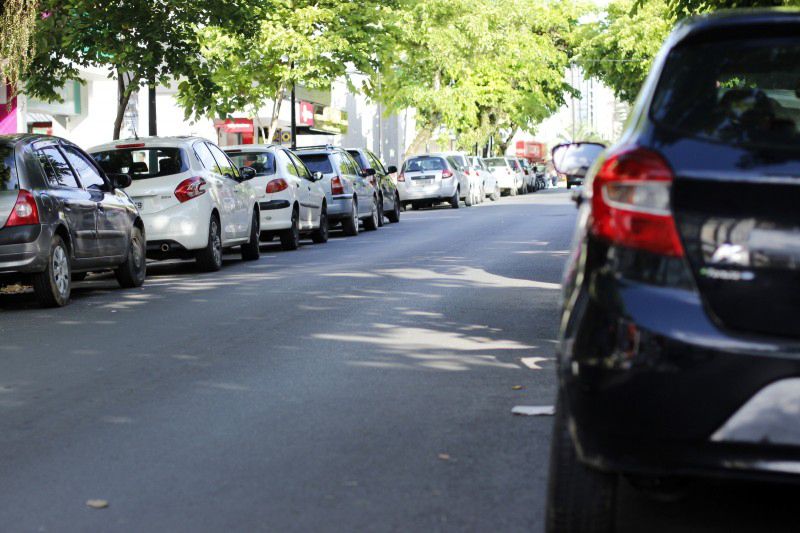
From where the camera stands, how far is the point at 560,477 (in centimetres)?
421

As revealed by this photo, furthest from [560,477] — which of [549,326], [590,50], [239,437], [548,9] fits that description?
[548,9]

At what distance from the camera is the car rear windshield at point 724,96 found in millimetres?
3996

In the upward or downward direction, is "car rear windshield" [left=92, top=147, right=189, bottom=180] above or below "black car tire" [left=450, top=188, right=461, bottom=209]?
above

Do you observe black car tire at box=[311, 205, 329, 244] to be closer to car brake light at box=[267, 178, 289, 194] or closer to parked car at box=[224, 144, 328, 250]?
parked car at box=[224, 144, 328, 250]

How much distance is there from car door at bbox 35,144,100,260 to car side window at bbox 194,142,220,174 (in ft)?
11.6

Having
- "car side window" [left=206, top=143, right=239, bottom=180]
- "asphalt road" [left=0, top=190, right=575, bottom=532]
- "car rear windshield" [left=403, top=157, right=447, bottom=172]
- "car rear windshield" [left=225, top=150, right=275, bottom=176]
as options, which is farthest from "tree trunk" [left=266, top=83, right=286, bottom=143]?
"asphalt road" [left=0, top=190, right=575, bottom=532]

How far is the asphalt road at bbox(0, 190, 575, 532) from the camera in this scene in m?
5.22

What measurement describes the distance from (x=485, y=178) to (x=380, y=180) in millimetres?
19768

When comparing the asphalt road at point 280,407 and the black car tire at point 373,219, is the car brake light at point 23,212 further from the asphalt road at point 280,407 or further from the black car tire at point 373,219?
the black car tire at point 373,219

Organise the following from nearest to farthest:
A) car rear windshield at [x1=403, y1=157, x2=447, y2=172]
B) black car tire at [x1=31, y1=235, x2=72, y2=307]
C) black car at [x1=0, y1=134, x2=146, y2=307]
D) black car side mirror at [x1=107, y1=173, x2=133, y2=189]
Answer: black car at [x1=0, y1=134, x2=146, y2=307] < black car tire at [x1=31, y1=235, x2=72, y2=307] < black car side mirror at [x1=107, y1=173, x2=133, y2=189] < car rear windshield at [x1=403, y1=157, x2=447, y2=172]

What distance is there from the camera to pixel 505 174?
60.8 m

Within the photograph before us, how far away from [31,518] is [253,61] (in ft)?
94.9

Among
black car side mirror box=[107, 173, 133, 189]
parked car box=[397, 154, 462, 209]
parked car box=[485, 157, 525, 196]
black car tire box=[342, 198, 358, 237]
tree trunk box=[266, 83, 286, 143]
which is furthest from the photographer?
parked car box=[485, 157, 525, 196]

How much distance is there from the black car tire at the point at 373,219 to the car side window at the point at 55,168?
1437 cm
